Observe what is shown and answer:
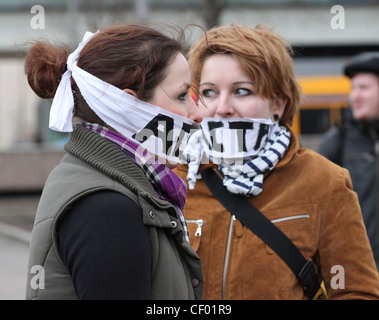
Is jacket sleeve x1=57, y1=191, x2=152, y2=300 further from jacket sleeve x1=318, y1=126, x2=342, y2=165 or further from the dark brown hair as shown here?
jacket sleeve x1=318, y1=126, x2=342, y2=165

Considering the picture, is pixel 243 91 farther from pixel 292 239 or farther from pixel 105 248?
pixel 105 248

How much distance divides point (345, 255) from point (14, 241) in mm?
7719

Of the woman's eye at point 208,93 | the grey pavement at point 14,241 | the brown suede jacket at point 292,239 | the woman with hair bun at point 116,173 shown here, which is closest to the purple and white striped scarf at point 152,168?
the woman with hair bun at point 116,173

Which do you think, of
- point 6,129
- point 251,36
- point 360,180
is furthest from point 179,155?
point 6,129

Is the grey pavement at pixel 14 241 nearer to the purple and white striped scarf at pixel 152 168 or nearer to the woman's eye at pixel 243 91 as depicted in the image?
the woman's eye at pixel 243 91

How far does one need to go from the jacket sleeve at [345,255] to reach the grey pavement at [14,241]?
4.30m

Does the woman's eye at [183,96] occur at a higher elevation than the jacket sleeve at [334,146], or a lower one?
higher

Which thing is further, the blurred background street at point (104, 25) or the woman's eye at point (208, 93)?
the blurred background street at point (104, 25)

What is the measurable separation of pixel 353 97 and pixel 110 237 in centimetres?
363

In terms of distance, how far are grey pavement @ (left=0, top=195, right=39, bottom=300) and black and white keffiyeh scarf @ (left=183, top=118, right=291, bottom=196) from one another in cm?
406

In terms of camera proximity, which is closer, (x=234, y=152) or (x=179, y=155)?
(x=179, y=155)

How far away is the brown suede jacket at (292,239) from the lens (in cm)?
259

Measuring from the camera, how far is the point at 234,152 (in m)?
2.80
